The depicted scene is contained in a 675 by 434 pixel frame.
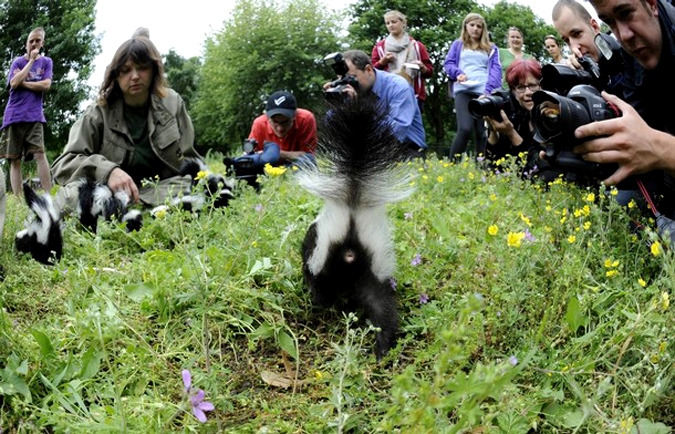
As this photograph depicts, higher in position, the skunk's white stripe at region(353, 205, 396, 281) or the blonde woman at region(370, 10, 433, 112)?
the skunk's white stripe at region(353, 205, 396, 281)

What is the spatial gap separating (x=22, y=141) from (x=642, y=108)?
22.8 ft

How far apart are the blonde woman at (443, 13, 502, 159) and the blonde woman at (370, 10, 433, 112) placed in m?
0.50

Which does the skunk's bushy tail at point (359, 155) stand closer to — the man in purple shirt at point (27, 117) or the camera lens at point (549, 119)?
the camera lens at point (549, 119)

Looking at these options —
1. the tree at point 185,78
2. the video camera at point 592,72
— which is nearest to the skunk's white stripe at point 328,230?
the video camera at point 592,72

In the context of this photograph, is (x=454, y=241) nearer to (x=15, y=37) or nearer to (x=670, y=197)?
(x=670, y=197)

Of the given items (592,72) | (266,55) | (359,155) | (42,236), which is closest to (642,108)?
(592,72)

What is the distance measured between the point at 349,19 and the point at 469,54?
87.3 feet

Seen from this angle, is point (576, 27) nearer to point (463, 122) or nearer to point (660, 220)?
point (660, 220)

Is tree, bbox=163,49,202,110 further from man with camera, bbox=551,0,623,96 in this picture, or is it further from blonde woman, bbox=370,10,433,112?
man with camera, bbox=551,0,623,96

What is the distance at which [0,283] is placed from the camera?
9.24ft

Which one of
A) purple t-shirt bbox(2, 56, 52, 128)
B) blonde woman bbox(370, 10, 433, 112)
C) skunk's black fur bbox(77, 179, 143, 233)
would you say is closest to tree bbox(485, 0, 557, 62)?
blonde woman bbox(370, 10, 433, 112)

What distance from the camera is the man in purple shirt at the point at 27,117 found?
24.6 ft

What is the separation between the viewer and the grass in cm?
179

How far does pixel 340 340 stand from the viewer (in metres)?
2.41
